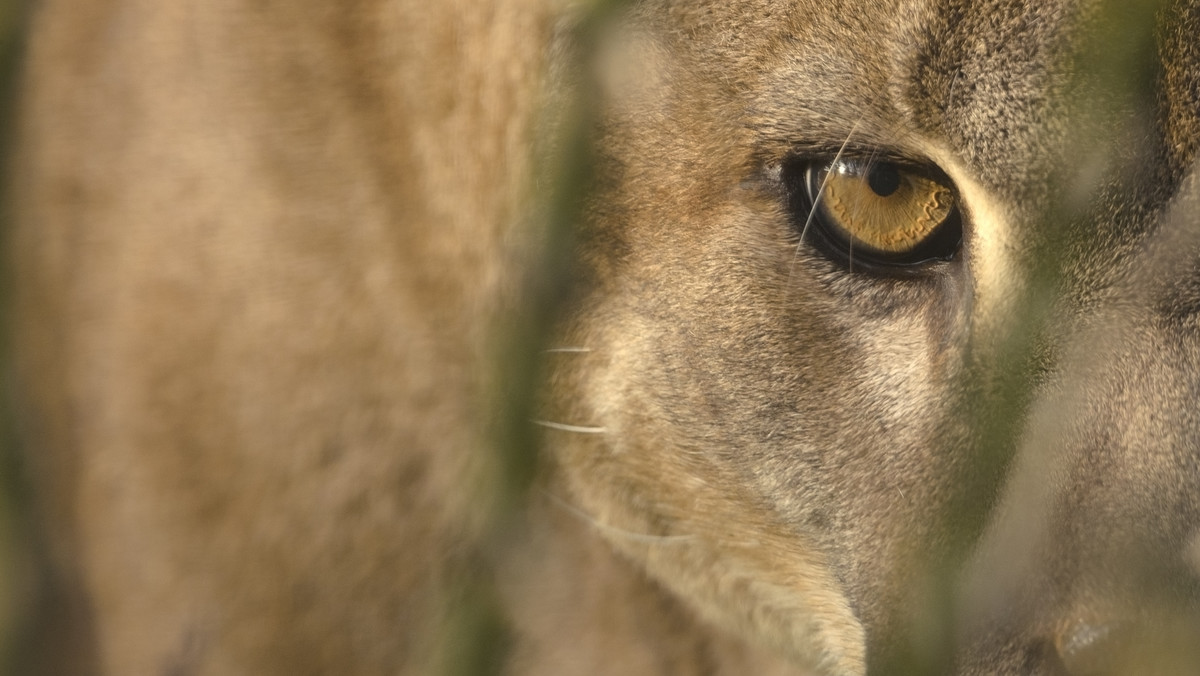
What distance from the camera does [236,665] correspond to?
52.6 inches

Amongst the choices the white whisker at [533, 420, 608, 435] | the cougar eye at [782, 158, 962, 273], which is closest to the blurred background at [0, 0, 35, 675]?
the white whisker at [533, 420, 608, 435]

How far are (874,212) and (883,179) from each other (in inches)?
1.1

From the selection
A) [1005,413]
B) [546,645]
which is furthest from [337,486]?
[1005,413]

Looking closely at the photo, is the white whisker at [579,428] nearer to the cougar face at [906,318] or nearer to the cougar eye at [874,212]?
the cougar face at [906,318]

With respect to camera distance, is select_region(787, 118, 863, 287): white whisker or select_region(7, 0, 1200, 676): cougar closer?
select_region(7, 0, 1200, 676): cougar

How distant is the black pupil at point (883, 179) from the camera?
0.93 metres

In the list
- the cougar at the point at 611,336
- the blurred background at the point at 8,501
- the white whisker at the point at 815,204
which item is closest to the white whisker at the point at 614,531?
Answer: the cougar at the point at 611,336

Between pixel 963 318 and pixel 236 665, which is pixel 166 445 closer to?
pixel 236 665

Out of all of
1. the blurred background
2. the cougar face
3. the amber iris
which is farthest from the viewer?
the blurred background

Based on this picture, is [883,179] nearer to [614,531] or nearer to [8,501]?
[614,531]

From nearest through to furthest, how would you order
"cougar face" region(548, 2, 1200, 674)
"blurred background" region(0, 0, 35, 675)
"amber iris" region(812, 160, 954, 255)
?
1. "cougar face" region(548, 2, 1200, 674)
2. "amber iris" region(812, 160, 954, 255)
3. "blurred background" region(0, 0, 35, 675)

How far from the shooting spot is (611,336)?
1.17 metres

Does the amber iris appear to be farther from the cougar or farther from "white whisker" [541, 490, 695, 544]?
"white whisker" [541, 490, 695, 544]

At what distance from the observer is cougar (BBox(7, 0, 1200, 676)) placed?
32.6 inches
